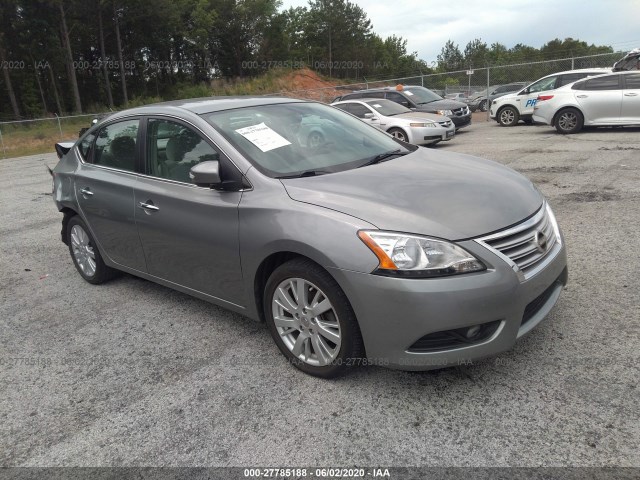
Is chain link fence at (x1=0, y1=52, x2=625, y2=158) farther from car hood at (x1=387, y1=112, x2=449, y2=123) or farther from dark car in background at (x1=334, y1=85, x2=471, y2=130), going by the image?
car hood at (x1=387, y1=112, x2=449, y2=123)

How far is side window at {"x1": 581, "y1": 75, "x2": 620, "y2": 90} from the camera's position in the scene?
12.0 m

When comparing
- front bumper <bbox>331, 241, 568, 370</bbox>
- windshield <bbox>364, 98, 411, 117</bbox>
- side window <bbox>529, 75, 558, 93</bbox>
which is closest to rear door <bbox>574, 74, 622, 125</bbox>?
side window <bbox>529, 75, 558, 93</bbox>

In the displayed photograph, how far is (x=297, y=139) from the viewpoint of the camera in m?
3.52

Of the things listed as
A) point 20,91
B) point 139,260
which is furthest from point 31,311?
point 20,91

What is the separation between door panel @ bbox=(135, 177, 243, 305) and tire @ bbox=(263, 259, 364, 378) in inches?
14.8

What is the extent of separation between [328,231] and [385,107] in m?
11.7

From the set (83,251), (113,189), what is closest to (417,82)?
(83,251)

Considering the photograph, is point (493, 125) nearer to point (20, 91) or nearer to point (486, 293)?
point (486, 293)

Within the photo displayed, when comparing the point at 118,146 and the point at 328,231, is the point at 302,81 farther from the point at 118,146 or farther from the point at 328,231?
the point at 328,231

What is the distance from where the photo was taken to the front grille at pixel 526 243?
8.42 ft

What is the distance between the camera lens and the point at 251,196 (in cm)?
306

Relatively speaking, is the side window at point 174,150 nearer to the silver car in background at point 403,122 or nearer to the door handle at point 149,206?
the door handle at point 149,206

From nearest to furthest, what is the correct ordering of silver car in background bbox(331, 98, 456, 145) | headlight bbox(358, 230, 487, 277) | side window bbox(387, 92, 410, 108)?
headlight bbox(358, 230, 487, 277) < silver car in background bbox(331, 98, 456, 145) < side window bbox(387, 92, 410, 108)

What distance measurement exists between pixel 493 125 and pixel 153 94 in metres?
49.9
